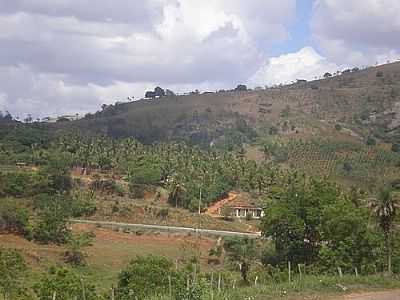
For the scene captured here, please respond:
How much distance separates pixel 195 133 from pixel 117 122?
84.2ft

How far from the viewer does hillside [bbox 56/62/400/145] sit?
14912cm

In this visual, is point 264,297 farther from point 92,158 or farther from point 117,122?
point 117,122

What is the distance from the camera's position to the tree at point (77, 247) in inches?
2203

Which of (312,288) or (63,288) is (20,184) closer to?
(63,288)

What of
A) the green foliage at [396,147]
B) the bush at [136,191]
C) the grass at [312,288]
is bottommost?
the grass at [312,288]

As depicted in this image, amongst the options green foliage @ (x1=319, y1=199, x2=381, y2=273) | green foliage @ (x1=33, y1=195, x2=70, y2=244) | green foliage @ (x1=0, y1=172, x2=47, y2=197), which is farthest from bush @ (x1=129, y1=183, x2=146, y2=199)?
green foliage @ (x1=319, y1=199, x2=381, y2=273)

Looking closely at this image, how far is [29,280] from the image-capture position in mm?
44062

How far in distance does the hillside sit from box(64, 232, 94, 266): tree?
276 feet

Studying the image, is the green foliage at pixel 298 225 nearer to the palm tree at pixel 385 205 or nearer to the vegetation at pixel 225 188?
the vegetation at pixel 225 188

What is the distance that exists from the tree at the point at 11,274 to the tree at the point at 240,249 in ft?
64.3

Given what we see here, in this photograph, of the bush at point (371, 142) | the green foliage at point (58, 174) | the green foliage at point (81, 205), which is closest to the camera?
the green foliage at point (81, 205)

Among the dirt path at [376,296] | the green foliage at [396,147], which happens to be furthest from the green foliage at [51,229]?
the green foliage at [396,147]

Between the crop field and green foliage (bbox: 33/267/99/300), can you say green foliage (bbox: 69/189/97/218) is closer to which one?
the crop field

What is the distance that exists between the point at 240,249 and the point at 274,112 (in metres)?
106
